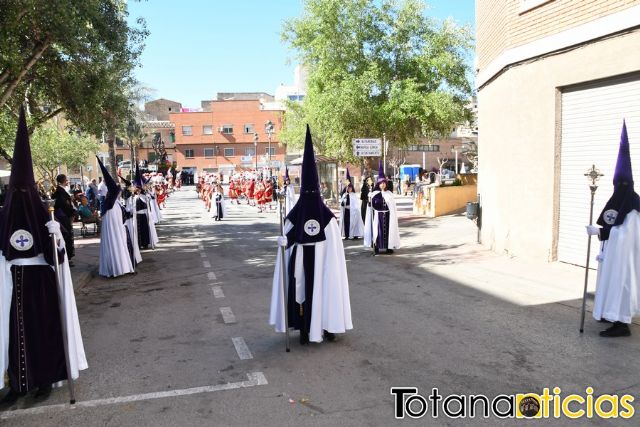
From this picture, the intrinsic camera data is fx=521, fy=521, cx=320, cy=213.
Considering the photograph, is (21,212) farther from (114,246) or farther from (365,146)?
(365,146)

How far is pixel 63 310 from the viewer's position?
15.7ft

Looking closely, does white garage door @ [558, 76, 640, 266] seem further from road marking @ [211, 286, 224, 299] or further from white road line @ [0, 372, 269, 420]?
white road line @ [0, 372, 269, 420]

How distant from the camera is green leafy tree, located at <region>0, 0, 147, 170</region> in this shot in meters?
11.1

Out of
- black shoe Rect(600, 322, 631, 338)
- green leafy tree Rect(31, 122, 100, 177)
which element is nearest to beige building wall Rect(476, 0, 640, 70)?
black shoe Rect(600, 322, 631, 338)

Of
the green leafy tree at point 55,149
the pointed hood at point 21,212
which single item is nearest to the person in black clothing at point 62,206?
the pointed hood at point 21,212

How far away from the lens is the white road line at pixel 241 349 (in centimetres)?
586

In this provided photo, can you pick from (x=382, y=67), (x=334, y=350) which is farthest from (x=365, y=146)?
(x=334, y=350)

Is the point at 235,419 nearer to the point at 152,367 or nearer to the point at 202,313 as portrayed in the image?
the point at 152,367

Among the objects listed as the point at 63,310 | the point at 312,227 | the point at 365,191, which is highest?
the point at 312,227

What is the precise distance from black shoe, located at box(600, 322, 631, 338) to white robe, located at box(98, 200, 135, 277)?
29.0 feet

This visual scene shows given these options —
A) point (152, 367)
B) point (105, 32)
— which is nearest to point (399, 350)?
point (152, 367)

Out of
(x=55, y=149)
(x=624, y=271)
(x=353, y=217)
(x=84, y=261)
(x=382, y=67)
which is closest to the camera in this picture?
(x=624, y=271)

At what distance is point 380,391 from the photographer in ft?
15.8

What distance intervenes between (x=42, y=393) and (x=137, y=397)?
0.96m
